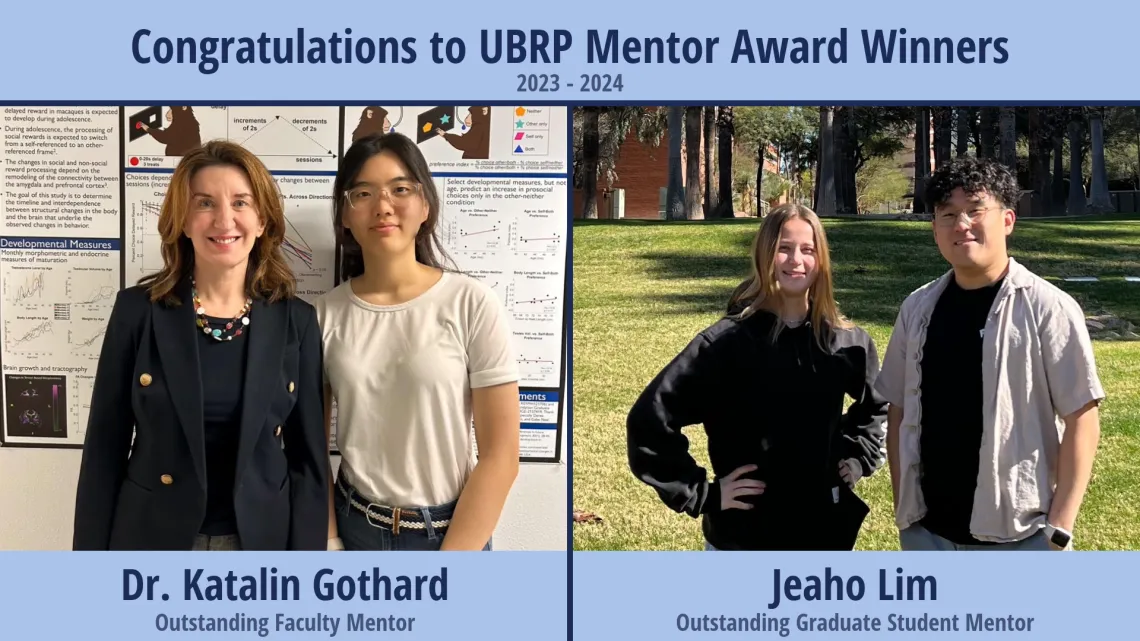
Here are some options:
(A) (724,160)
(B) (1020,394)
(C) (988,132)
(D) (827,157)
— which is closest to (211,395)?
(A) (724,160)

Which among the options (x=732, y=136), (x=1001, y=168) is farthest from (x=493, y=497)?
(x=1001, y=168)

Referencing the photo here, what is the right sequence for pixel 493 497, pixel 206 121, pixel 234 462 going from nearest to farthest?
pixel 234 462, pixel 493 497, pixel 206 121

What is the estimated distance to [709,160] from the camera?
16.8 feet

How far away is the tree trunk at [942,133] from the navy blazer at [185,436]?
2.62 m

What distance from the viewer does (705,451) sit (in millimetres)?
4930

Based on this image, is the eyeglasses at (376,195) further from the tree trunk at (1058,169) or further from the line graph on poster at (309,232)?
the tree trunk at (1058,169)

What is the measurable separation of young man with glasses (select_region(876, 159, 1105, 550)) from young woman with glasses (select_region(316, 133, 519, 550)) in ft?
5.21

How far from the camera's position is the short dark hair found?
430cm

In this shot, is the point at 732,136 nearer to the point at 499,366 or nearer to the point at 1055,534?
the point at 499,366

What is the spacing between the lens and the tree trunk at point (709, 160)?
16.3 feet

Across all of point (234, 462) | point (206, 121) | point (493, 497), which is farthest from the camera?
point (206, 121)

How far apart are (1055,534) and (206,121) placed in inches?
149

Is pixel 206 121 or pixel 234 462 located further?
pixel 206 121

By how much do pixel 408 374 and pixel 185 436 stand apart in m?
0.83
